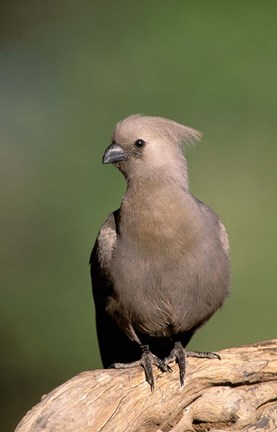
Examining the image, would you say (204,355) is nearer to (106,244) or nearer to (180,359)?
(180,359)

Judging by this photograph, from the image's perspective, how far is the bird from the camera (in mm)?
4660

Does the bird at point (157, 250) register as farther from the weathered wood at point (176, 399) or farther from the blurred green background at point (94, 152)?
the blurred green background at point (94, 152)

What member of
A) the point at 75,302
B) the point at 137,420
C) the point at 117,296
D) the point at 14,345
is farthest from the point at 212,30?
the point at 137,420

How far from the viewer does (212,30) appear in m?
7.99

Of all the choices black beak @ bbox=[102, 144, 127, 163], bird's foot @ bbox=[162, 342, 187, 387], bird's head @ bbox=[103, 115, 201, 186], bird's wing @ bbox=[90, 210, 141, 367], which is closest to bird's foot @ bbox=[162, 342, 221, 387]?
bird's foot @ bbox=[162, 342, 187, 387]

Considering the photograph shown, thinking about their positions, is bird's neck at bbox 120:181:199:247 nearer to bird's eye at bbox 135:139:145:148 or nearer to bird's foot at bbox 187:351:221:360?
bird's eye at bbox 135:139:145:148

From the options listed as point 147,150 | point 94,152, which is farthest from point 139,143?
point 94,152

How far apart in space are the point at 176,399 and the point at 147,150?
1285 millimetres

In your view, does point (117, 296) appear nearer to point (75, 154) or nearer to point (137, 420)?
point (137, 420)

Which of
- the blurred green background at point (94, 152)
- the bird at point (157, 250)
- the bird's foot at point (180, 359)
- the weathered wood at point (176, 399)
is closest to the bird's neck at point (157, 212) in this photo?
the bird at point (157, 250)

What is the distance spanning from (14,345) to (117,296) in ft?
8.64

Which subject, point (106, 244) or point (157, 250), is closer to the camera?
point (157, 250)

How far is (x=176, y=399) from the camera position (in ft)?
14.1

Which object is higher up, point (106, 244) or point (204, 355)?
point (106, 244)
